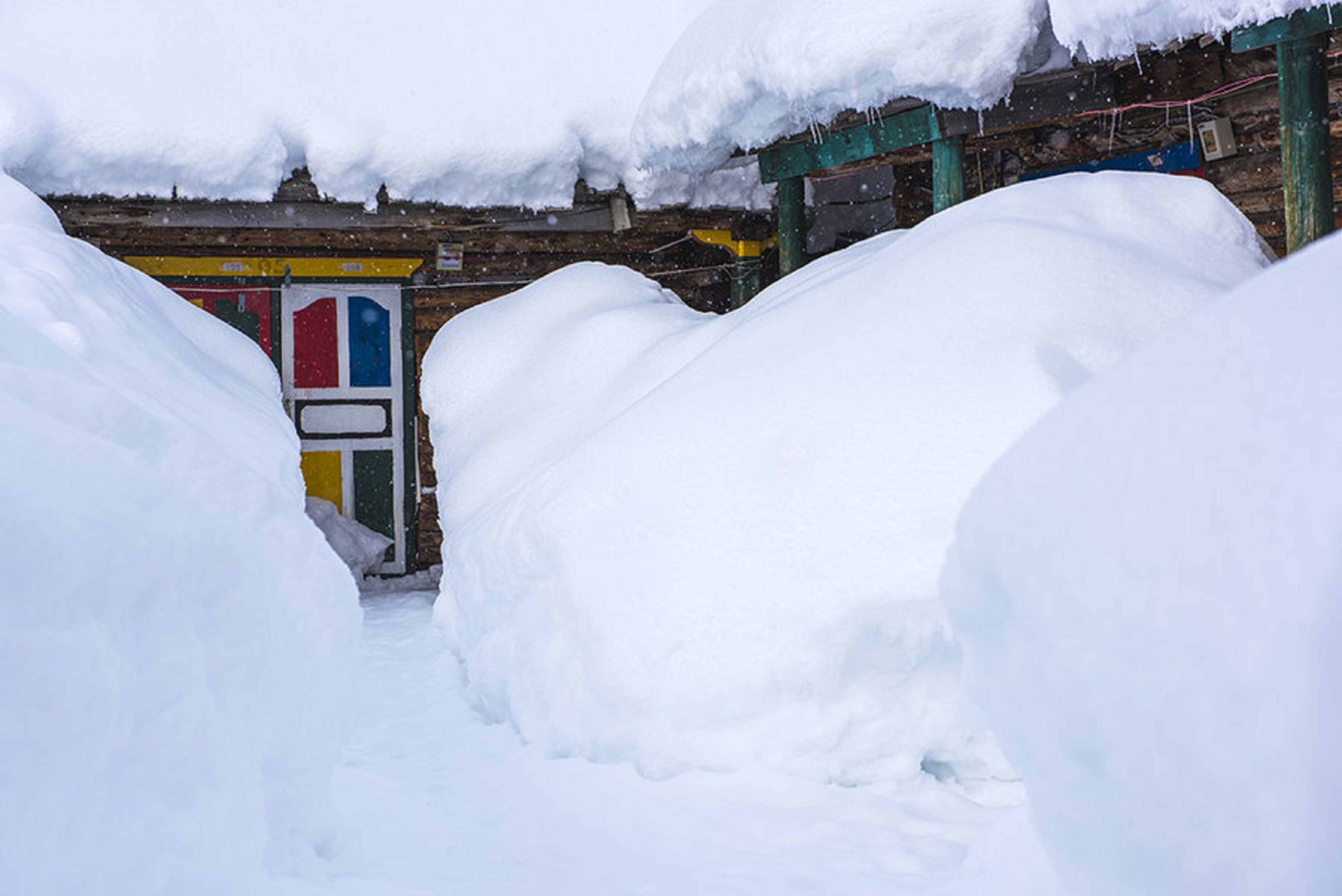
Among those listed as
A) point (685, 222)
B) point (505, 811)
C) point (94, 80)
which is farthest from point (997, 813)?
point (94, 80)

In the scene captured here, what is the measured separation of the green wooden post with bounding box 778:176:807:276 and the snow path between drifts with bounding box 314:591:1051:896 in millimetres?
4187

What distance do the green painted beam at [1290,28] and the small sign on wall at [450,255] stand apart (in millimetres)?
5738

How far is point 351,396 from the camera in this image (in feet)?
29.3

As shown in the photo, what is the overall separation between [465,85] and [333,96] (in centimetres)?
101

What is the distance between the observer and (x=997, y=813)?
3617 mm

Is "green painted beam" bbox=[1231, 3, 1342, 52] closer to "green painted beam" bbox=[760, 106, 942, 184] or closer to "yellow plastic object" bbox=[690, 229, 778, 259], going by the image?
"green painted beam" bbox=[760, 106, 942, 184]

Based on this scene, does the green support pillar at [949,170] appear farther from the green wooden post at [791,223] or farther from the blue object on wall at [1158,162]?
the green wooden post at [791,223]

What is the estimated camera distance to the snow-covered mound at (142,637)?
1461 mm

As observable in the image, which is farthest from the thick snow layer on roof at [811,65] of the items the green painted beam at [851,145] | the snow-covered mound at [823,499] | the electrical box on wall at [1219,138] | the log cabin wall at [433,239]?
the electrical box on wall at [1219,138]

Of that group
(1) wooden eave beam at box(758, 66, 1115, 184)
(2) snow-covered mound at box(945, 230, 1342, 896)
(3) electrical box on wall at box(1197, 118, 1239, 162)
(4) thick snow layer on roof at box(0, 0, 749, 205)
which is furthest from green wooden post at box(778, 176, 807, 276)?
(2) snow-covered mound at box(945, 230, 1342, 896)

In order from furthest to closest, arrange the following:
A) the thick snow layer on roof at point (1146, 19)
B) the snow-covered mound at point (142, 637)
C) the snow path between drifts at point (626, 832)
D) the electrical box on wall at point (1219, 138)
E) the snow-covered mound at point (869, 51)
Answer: the electrical box on wall at point (1219, 138) < the snow-covered mound at point (869, 51) < the thick snow layer on roof at point (1146, 19) < the snow path between drifts at point (626, 832) < the snow-covered mound at point (142, 637)

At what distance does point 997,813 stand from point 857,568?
2.95 ft

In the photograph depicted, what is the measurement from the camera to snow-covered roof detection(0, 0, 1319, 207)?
5637mm

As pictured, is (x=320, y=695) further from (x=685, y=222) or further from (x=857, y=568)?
(x=685, y=222)
